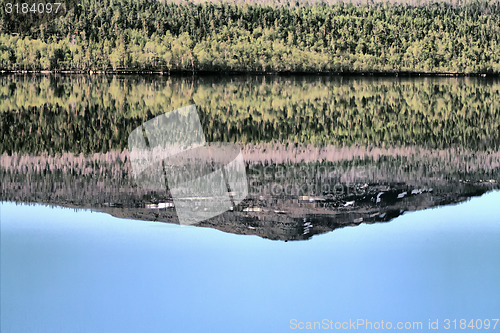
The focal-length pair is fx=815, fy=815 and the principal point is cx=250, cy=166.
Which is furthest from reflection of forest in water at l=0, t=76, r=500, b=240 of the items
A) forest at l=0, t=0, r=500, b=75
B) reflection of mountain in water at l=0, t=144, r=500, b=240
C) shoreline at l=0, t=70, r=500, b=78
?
forest at l=0, t=0, r=500, b=75

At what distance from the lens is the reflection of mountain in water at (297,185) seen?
13.8m

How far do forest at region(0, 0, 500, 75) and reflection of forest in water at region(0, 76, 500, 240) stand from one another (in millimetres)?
96638

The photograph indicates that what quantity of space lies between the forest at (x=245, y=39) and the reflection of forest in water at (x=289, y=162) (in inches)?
3805

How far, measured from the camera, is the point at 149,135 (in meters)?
25.7

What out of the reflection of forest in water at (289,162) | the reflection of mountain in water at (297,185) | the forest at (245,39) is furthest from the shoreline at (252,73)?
the reflection of mountain in water at (297,185)

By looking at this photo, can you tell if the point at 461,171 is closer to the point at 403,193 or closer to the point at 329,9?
the point at 403,193

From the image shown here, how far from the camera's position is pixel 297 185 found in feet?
55.6

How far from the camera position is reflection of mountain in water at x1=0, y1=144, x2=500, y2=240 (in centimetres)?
1377

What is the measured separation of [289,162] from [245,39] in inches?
5141

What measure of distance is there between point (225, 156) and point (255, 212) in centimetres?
695

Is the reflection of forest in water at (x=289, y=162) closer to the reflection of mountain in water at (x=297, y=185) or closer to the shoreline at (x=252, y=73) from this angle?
the reflection of mountain in water at (x=297, y=185)

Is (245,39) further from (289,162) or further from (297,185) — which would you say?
(297,185)

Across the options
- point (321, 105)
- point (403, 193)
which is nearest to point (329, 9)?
point (321, 105)

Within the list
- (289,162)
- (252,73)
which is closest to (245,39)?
(252,73)
